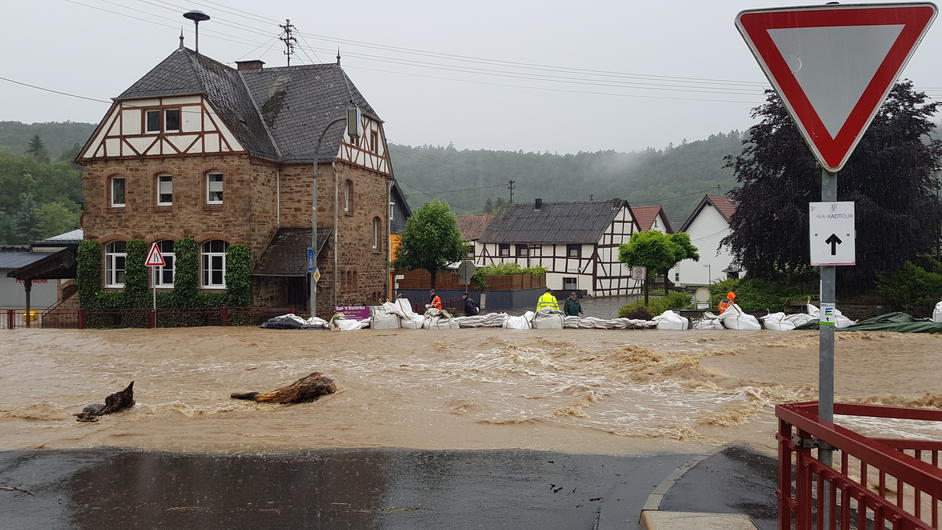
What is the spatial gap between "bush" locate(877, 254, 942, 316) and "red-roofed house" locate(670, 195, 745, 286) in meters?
29.5

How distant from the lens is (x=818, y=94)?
11.1 feet

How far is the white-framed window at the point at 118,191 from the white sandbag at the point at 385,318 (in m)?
12.5

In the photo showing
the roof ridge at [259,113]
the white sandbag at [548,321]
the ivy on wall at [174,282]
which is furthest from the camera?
the roof ridge at [259,113]

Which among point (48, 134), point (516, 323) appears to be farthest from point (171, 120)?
point (48, 134)

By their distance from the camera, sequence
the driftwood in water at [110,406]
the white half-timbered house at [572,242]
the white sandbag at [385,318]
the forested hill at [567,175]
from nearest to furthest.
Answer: the driftwood in water at [110,406] → the white sandbag at [385,318] → the white half-timbered house at [572,242] → the forested hill at [567,175]

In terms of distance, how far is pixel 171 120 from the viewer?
28344mm

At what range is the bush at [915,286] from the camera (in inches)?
1000

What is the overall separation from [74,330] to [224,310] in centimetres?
536

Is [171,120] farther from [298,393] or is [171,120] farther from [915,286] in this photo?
[915,286]

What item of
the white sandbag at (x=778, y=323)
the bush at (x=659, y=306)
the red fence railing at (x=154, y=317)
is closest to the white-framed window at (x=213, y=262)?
the red fence railing at (x=154, y=317)

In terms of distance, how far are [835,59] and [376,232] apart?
103 feet

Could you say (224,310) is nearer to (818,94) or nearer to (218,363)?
(218,363)

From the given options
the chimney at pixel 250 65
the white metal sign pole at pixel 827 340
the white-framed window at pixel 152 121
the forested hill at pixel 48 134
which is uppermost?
the forested hill at pixel 48 134

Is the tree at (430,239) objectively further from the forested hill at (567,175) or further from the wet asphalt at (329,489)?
the forested hill at (567,175)
